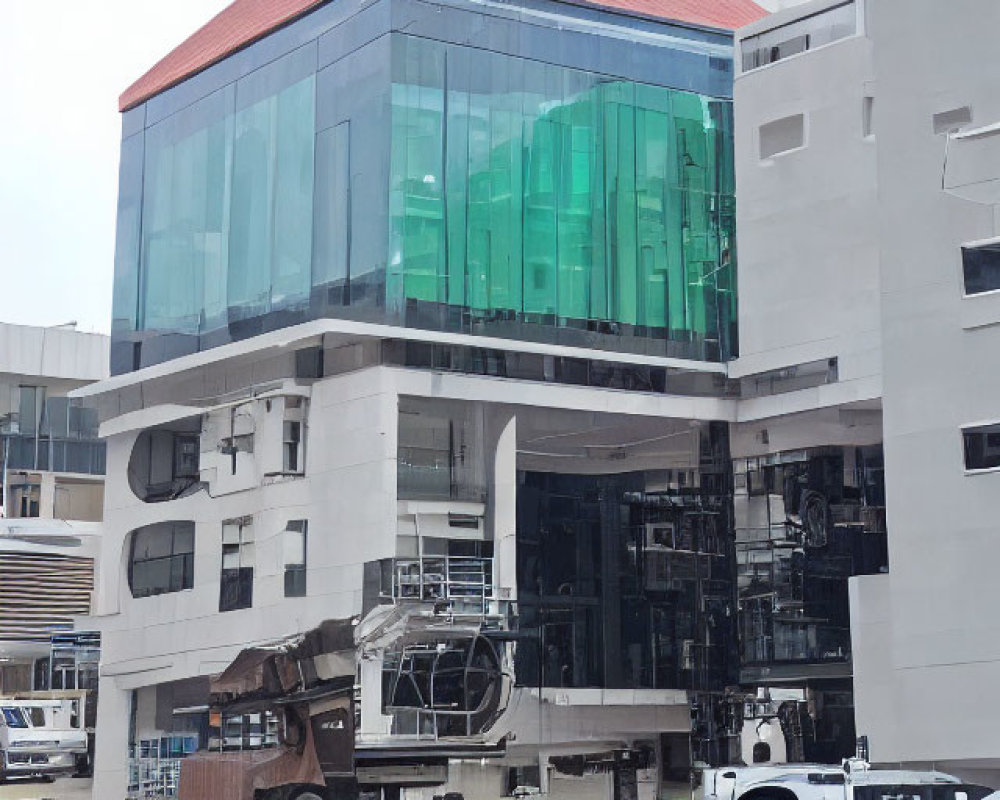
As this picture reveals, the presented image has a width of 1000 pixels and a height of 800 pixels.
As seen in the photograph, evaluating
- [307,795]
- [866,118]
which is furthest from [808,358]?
[307,795]

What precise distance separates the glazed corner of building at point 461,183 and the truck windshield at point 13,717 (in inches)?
502

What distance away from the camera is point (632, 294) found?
52.0 meters

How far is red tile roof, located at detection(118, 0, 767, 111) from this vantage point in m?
53.4

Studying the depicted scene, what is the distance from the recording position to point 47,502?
233 feet

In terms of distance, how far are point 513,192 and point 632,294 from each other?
4.05 metres

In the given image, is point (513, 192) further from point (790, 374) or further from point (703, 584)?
point (703, 584)

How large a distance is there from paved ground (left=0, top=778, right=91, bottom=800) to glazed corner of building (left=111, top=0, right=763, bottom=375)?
13.8 m

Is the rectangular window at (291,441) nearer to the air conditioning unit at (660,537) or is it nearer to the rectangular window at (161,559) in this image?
the rectangular window at (161,559)

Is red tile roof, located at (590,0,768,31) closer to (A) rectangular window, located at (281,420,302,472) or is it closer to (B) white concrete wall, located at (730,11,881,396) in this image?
(B) white concrete wall, located at (730,11,881,396)

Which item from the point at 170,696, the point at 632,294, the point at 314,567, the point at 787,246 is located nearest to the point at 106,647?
the point at 170,696

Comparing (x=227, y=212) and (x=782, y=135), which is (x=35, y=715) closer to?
(x=227, y=212)

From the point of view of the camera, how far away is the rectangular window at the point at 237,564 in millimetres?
51219

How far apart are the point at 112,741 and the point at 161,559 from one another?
209 inches

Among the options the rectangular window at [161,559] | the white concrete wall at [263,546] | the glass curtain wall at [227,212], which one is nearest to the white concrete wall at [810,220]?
the white concrete wall at [263,546]
